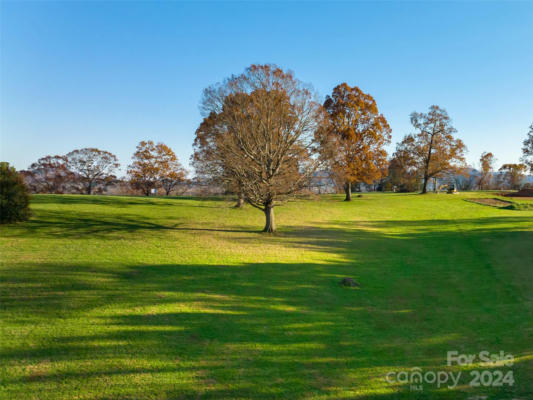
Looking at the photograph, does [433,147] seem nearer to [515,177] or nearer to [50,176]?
[515,177]

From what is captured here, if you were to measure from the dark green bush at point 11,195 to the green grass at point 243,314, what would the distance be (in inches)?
32.4

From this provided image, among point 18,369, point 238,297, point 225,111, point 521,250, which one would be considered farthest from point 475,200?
point 18,369

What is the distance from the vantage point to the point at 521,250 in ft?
50.5

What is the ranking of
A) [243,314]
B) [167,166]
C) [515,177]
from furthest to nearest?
1. [515,177]
2. [167,166]
3. [243,314]

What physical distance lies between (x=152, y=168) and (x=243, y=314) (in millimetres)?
42942

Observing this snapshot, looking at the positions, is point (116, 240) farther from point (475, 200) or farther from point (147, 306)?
point (475, 200)

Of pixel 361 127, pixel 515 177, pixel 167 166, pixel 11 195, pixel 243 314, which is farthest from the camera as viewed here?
pixel 515 177

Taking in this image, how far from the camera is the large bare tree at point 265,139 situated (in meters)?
18.0

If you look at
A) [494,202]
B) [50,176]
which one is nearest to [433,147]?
[494,202]

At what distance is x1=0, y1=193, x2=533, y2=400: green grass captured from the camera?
16.6ft

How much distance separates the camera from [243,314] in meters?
7.52

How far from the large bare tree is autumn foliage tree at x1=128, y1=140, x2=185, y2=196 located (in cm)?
2994

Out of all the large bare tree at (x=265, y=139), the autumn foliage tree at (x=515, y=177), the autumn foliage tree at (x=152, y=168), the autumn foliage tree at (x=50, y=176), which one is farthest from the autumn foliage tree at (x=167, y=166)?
the autumn foliage tree at (x=515, y=177)

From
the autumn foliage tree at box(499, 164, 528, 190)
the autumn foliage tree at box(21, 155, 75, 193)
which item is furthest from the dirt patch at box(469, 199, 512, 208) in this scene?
the autumn foliage tree at box(21, 155, 75, 193)
